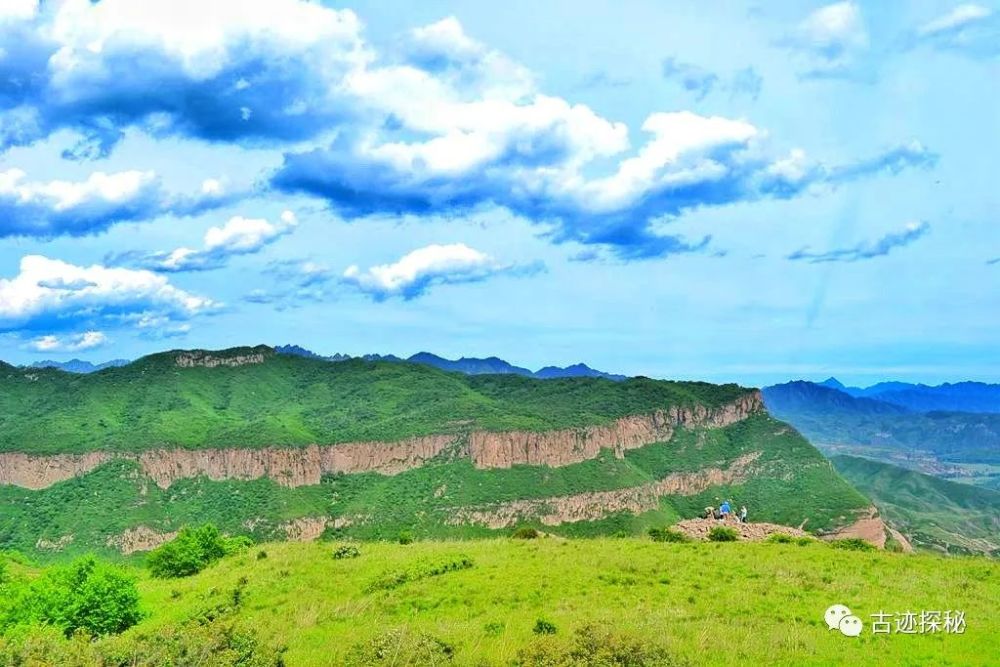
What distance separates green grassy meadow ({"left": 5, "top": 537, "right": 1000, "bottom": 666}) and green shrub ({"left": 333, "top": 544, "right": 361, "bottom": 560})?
74 cm

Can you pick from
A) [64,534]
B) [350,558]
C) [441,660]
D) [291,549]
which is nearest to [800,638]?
[441,660]

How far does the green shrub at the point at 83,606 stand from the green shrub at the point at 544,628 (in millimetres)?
24093

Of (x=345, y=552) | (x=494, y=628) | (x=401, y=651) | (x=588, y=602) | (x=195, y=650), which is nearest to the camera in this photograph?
(x=195, y=650)

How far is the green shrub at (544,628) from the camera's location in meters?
27.1

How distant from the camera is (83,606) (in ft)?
127

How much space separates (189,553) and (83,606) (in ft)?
69.9

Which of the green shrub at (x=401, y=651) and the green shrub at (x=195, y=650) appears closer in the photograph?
the green shrub at (x=195, y=650)

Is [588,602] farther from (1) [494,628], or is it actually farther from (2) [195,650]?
(2) [195,650]

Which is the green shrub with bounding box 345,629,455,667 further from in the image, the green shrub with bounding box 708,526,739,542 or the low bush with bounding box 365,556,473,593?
the green shrub with bounding box 708,526,739,542

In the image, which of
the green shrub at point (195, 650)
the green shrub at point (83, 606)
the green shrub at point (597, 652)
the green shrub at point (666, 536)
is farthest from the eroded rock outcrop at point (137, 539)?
the green shrub at point (597, 652)

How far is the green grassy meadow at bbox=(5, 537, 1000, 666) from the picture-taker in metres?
24.5

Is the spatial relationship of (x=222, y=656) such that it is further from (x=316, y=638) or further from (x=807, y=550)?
(x=807, y=550)

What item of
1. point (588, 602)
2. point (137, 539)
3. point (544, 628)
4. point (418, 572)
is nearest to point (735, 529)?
point (418, 572)

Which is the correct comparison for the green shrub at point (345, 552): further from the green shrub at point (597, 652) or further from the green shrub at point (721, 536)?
the green shrub at point (597, 652)
